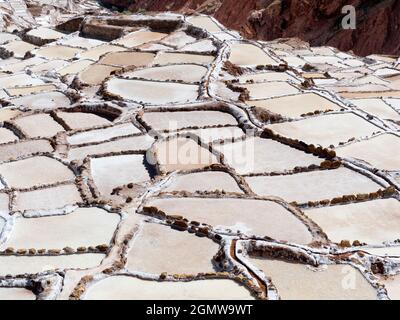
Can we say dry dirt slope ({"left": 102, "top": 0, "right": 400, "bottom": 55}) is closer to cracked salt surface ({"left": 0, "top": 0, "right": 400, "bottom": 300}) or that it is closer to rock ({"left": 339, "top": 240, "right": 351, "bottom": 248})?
cracked salt surface ({"left": 0, "top": 0, "right": 400, "bottom": 300})

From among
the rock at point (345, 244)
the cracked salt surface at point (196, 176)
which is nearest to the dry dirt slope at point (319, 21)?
the cracked salt surface at point (196, 176)

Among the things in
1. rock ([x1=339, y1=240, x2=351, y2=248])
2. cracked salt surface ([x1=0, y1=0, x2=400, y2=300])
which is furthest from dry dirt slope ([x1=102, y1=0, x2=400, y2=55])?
rock ([x1=339, y1=240, x2=351, y2=248])

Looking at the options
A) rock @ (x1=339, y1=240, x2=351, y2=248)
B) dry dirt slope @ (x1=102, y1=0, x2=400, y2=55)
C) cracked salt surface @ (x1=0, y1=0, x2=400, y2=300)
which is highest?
rock @ (x1=339, y1=240, x2=351, y2=248)

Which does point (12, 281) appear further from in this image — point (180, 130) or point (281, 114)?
point (281, 114)

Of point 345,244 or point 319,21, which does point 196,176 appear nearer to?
point 345,244

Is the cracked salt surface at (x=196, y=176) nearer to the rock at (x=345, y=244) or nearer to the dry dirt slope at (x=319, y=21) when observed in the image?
the rock at (x=345, y=244)

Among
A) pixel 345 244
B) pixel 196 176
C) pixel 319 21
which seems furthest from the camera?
pixel 319 21

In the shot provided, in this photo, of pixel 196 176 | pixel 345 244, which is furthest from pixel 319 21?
pixel 345 244
